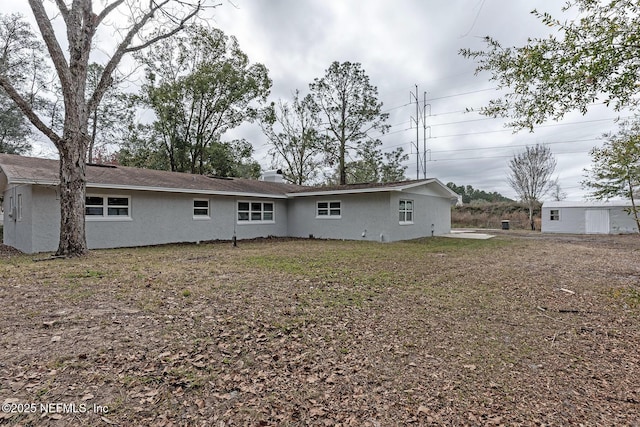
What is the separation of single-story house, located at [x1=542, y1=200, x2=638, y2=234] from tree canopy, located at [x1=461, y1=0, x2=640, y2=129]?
22.9 meters

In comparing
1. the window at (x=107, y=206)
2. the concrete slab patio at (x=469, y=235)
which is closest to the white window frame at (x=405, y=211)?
the concrete slab patio at (x=469, y=235)

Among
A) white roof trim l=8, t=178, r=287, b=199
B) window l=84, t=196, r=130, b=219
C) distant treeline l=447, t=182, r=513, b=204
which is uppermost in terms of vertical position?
distant treeline l=447, t=182, r=513, b=204

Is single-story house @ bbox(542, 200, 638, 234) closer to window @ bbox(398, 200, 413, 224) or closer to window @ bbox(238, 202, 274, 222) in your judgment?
window @ bbox(398, 200, 413, 224)

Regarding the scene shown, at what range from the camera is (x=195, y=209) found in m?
13.6

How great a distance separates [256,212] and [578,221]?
76.5 feet

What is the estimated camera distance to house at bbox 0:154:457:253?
395 inches

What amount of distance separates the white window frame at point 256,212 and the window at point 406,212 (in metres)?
6.64

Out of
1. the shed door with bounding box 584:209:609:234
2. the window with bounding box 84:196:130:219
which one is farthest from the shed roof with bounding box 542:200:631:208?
the window with bounding box 84:196:130:219

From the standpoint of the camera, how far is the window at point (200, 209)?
536 inches

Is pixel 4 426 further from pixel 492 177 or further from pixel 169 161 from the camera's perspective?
pixel 492 177

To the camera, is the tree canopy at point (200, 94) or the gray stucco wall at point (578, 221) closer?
the gray stucco wall at point (578, 221)

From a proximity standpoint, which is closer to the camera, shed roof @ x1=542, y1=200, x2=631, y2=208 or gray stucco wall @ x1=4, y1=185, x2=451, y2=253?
gray stucco wall @ x1=4, y1=185, x2=451, y2=253

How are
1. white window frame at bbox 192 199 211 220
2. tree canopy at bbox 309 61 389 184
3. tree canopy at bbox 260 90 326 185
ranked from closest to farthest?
white window frame at bbox 192 199 211 220 → tree canopy at bbox 309 61 389 184 → tree canopy at bbox 260 90 326 185

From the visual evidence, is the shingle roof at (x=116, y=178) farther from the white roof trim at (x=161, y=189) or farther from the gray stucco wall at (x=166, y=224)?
the gray stucco wall at (x=166, y=224)
